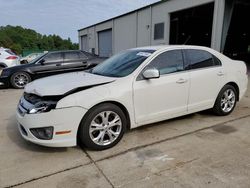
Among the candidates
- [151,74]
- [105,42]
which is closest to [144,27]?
[105,42]

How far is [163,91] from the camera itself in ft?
11.8

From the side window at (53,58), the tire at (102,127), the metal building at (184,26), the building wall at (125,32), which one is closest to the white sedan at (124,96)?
the tire at (102,127)

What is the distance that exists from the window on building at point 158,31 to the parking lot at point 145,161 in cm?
1121

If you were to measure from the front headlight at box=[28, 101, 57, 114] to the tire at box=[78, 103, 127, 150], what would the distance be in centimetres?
44

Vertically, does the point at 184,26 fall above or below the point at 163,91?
above

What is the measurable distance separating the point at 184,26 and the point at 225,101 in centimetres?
1371

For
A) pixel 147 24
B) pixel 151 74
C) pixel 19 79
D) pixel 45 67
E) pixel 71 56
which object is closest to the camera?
pixel 151 74

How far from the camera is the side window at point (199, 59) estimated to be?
4.03 meters

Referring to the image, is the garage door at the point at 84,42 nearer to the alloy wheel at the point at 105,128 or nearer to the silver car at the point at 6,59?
the silver car at the point at 6,59

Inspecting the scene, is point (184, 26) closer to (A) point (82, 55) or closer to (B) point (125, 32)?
(B) point (125, 32)

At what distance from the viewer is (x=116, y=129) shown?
10.9 feet

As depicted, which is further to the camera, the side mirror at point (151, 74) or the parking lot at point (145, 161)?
the side mirror at point (151, 74)

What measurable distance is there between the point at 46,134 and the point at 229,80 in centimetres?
357

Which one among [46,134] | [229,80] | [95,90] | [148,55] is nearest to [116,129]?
[95,90]
